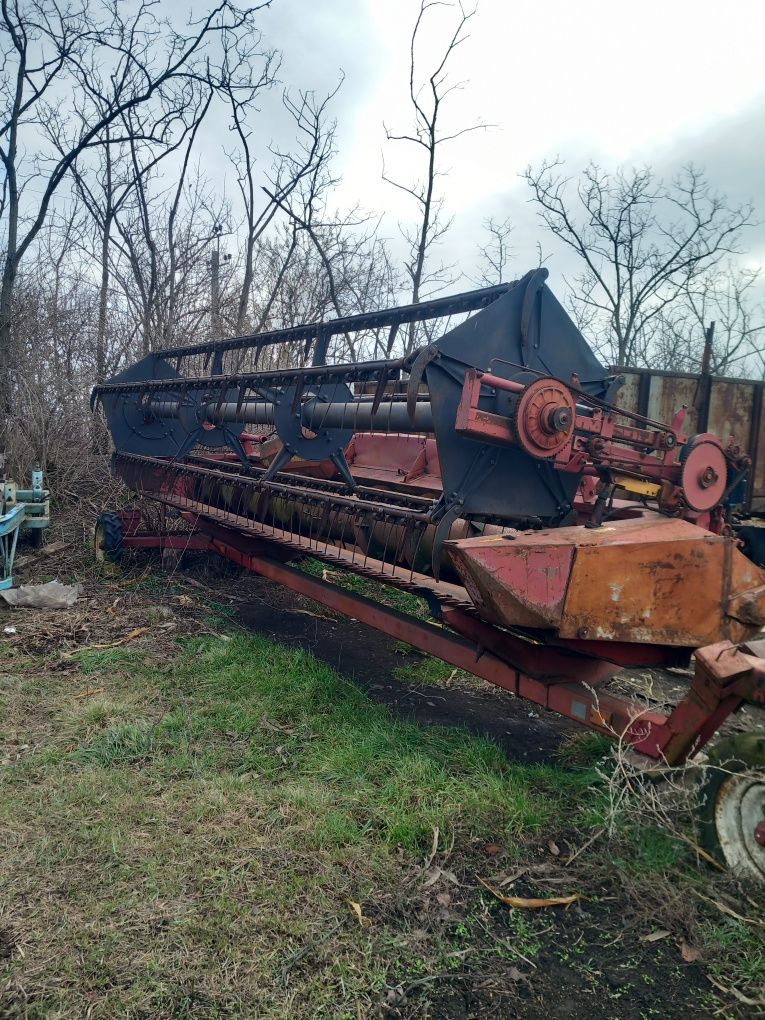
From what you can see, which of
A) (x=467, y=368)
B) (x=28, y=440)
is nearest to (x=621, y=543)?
(x=467, y=368)

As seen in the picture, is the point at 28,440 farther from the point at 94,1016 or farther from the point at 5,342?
the point at 94,1016

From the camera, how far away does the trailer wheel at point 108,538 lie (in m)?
6.60

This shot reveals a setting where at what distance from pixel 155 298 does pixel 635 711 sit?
1067 centimetres

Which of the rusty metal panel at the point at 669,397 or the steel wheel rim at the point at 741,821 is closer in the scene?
the steel wheel rim at the point at 741,821

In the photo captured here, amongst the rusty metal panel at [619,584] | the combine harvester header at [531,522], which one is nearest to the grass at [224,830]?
the combine harvester header at [531,522]

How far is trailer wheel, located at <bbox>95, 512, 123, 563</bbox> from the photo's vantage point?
6.60 metres

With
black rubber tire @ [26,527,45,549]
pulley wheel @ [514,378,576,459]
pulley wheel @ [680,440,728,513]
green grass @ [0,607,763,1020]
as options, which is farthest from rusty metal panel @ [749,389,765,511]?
black rubber tire @ [26,527,45,549]

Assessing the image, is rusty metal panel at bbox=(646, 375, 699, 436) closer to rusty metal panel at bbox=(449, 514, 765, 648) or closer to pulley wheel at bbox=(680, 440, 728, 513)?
pulley wheel at bbox=(680, 440, 728, 513)

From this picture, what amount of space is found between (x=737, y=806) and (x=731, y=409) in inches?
236

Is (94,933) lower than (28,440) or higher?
lower

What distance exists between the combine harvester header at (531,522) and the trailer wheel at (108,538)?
1498 mm

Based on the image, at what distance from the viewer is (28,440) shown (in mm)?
8156

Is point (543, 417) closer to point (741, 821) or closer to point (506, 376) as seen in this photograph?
point (506, 376)

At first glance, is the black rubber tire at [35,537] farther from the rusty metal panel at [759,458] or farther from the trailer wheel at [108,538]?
the rusty metal panel at [759,458]
